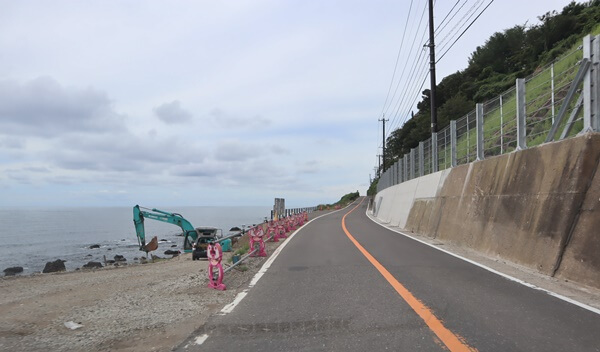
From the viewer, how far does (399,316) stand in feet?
19.4

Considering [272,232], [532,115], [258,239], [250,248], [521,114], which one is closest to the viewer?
[521,114]

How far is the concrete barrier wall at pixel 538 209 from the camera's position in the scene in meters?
7.94

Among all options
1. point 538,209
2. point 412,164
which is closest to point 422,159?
point 412,164

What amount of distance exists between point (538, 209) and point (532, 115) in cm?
462

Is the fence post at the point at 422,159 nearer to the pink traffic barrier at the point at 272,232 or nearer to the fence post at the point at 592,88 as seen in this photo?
the pink traffic barrier at the point at 272,232

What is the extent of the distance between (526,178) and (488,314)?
5935mm

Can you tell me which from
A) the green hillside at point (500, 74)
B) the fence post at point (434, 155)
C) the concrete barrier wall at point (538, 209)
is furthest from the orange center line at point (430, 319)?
the fence post at point (434, 155)

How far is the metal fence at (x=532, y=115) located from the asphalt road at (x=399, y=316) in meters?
4.34

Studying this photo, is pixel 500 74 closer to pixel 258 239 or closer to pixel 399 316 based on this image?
pixel 258 239

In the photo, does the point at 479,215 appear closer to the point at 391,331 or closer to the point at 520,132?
the point at 520,132

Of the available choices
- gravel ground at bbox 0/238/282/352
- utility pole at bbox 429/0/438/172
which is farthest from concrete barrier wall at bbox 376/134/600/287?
gravel ground at bbox 0/238/282/352

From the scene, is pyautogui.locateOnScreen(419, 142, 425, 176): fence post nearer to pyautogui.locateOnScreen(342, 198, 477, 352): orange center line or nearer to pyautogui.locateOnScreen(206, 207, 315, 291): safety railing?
pyautogui.locateOnScreen(206, 207, 315, 291): safety railing

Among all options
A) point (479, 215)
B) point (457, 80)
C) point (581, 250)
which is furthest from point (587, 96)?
point (457, 80)

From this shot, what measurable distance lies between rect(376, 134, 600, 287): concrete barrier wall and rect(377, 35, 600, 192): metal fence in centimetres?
70
